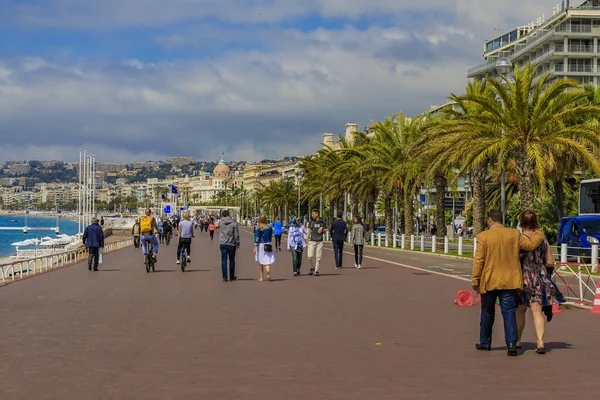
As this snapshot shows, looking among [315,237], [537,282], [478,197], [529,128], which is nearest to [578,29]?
[478,197]

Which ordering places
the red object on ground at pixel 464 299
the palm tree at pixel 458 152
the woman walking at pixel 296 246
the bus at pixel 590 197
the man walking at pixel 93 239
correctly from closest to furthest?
the red object on ground at pixel 464 299 < the woman walking at pixel 296 246 < the man walking at pixel 93 239 < the bus at pixel 590 197 < the palm tree at pixel 458 152

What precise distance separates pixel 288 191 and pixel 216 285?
338 feet

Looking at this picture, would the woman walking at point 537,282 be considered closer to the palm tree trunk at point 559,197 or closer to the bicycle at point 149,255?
the bicycle at point 149,255

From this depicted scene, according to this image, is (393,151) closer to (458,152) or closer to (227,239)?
(458,152)

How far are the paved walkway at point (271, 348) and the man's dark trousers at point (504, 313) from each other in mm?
227

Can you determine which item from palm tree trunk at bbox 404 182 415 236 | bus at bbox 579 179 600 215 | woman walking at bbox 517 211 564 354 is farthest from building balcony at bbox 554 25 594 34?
woman walking at bbox 517 211 564 354

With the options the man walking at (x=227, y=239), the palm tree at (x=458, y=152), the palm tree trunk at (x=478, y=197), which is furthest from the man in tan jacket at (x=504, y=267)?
the palm tree trunk at (x=478, y=197)

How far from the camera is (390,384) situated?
8.10 m

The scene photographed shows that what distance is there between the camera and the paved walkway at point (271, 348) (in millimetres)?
7902

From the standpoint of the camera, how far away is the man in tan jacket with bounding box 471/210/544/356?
32.5 feet

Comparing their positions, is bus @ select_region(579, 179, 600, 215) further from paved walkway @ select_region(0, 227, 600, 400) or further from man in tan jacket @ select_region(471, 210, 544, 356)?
man in tan jacket @ select_region(471, 210, 544, 356)

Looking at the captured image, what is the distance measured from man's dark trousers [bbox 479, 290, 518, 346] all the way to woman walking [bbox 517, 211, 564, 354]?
0.21 m

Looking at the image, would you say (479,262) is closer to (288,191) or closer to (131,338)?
(131,338)

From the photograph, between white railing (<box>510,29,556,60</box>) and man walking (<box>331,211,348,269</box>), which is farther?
white railing (<box>510,29,556,60</box>)
